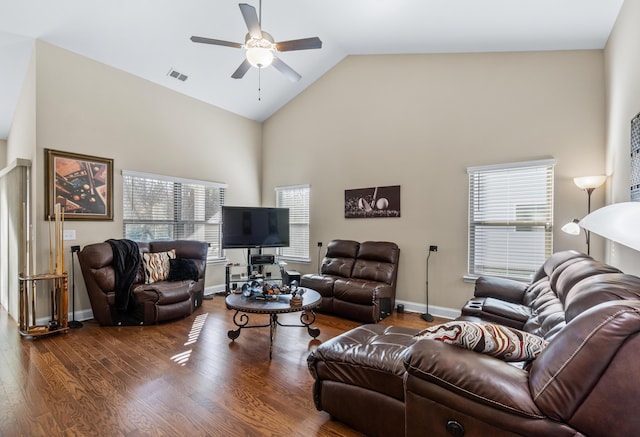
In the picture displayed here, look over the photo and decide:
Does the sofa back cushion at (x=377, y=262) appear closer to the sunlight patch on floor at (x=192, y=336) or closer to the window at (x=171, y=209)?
the sunlight patch on floor at (x=192, y=336)

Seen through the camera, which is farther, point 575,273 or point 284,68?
point 284,68

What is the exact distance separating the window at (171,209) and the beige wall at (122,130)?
13 centimetres

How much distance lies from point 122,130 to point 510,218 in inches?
220

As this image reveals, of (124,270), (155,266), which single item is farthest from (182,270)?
(124,270)

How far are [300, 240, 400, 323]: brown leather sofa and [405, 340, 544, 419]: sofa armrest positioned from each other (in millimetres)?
2595

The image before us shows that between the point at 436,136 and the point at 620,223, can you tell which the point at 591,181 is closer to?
the point at 436,136

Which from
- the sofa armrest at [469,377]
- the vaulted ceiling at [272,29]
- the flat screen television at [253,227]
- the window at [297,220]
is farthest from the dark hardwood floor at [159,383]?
the vaulted ceiling at [272,29]

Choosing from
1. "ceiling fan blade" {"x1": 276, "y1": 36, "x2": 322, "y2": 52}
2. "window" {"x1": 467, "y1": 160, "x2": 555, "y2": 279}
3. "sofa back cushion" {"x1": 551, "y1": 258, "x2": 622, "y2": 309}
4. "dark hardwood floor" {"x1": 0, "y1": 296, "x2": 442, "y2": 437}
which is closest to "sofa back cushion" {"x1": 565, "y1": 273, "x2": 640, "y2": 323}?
"sofa back cushion" {"x1": 551, "y1": 258, "x2": 622, "y2": 309}

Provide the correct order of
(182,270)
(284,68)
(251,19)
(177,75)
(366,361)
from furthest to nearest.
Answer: (177,75) → (182,270) → (284,68) → (251,19) → (366,361)

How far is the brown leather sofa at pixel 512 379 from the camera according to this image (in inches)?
41.8

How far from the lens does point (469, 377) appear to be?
1.33 meters

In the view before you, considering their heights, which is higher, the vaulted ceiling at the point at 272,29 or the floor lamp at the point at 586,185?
the vaulted ceiling at the point at 272,29

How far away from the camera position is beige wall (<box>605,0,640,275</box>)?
8.29ft

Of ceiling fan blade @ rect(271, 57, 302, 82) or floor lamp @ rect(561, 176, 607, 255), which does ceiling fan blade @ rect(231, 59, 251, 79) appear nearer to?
ceiling fan blade @ rect(271, 57, 302, 82)
